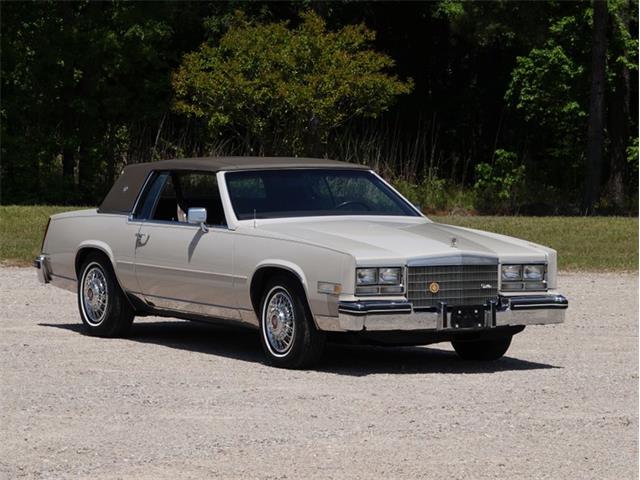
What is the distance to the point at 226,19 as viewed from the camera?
4081 centimetres

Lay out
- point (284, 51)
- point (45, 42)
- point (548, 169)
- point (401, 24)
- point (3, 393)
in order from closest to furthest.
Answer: point (3, 393) < point (284, 51) < point (45, 42) < point (548, 169) < point (401, 24)

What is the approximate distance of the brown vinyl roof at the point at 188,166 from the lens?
40.4ft

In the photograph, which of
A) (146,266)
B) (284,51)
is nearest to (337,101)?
(284,51)

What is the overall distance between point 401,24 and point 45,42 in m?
13.2

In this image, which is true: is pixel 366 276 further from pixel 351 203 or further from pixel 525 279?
pixel 351 203

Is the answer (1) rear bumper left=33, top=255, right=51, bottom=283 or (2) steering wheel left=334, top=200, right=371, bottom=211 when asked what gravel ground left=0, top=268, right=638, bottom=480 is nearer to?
(1) rear bumper left=33, top=255, right=51, bottom=283

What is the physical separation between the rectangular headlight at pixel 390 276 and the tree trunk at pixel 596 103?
24.8 m

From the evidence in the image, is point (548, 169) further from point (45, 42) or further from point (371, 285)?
point (371, 285)

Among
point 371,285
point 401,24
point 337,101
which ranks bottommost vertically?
point 371,285

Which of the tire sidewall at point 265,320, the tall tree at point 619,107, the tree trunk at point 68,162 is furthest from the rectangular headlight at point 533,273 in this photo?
the tree trunk at point 68,162

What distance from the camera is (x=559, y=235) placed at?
82.6 feet

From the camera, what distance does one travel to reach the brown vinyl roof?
485 inches

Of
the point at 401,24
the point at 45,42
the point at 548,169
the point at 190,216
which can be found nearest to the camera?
the point at 190,216

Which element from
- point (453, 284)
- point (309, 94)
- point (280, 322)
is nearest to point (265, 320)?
point (280, 322)
